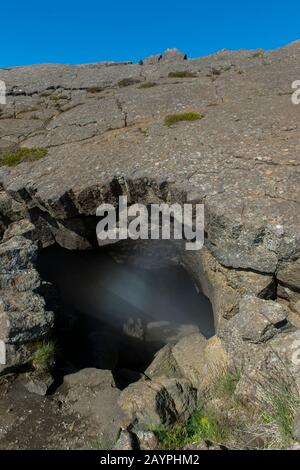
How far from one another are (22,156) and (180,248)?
566cm

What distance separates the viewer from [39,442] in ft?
24.9

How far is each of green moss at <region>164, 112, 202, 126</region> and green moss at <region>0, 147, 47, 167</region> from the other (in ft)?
12.2

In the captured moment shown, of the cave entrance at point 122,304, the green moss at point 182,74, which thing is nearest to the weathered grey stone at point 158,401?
the cave entrance at point 122,304

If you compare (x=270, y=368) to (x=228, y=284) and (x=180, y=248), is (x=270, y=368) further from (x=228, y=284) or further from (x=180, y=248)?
(x=180, y=248)

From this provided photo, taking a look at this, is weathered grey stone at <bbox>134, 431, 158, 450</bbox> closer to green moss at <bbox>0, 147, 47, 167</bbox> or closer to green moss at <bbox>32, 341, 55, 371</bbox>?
green moss at <bbox>32, 341, 55, 371</bbox>

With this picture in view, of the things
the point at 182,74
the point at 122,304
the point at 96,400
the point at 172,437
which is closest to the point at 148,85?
the point at 182,74

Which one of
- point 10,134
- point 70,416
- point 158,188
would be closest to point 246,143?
point 158,188

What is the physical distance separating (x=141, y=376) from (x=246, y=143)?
6386mm

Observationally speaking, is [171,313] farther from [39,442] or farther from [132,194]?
[39,442]

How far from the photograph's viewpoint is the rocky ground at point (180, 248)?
7.02m

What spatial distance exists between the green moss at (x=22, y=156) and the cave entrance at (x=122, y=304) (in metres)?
2.74

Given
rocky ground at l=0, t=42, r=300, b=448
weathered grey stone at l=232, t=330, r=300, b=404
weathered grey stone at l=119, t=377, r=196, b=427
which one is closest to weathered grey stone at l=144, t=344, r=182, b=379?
rocky ground at l=0, t=42, r=300, b=448

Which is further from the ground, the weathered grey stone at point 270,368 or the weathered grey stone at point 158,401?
the weathered grey stone at point 270,368

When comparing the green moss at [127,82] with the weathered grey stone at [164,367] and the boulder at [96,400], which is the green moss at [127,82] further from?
the boulder at [96,400]
